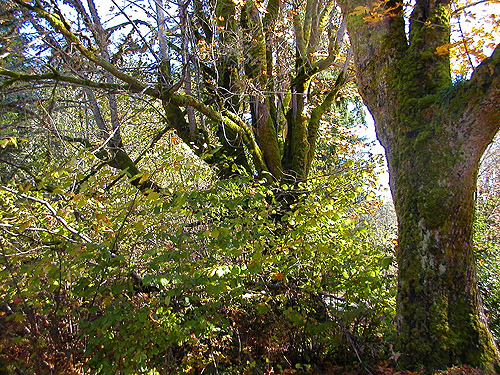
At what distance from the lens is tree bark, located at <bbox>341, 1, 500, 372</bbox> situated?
102 inches

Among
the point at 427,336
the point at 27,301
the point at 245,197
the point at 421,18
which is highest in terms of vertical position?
the point at 421,18

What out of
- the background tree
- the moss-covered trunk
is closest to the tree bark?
the moss-covered trunk

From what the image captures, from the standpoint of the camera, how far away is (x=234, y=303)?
3.80 m

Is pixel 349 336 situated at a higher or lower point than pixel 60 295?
higher

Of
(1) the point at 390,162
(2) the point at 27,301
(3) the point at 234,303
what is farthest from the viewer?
(3) the point at 234,303

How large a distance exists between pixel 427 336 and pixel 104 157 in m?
5.24

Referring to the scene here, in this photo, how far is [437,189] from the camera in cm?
280

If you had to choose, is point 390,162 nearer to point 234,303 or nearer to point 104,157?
point 234,303

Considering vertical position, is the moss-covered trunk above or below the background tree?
below

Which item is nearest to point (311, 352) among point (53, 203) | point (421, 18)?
point (53, 203)

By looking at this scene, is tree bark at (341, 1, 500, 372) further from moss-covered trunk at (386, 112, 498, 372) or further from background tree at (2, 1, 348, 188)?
background tree at (2, 1, 348, 188)

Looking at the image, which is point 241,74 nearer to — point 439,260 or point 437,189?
point 437,189

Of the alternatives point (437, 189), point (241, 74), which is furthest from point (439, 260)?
point (241, 74)

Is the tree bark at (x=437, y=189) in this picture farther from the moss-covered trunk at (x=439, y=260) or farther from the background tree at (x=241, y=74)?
the background tree at (x=241, y=74)
